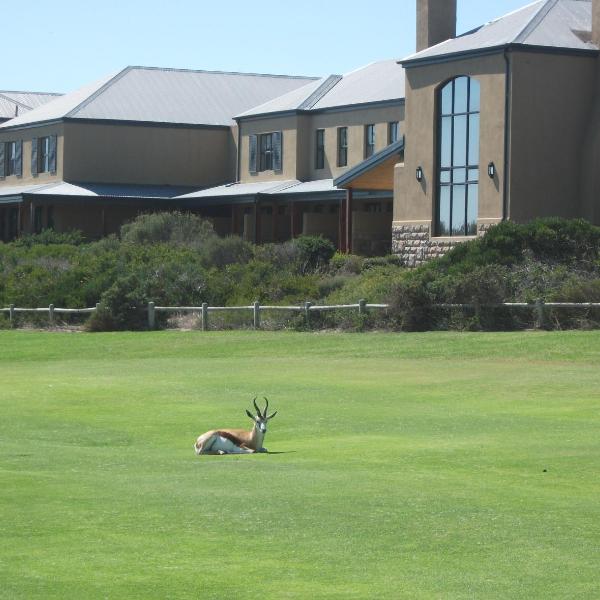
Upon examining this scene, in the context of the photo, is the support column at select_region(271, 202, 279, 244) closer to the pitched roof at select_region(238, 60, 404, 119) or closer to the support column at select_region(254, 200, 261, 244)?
the support column at select_region(254, 200, 261, 244)

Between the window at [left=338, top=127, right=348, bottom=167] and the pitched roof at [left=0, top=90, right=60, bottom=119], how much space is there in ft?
94.0

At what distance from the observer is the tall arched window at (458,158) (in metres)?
44.5

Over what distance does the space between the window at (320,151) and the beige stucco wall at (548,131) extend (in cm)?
1778

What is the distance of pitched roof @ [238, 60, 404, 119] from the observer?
57344 millimetres

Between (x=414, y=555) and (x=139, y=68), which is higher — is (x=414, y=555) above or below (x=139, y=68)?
below

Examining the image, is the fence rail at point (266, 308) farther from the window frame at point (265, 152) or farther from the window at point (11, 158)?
the window at point (11, 158)

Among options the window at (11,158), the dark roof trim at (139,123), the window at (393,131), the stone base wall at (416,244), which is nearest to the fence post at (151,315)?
the stone base wall at (416,244)

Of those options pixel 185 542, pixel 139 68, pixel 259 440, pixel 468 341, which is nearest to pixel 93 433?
pixel 259 440

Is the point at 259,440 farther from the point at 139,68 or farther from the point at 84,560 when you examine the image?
the point at 139,68

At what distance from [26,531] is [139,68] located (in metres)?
60.7

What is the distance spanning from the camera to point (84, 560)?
33.0 ft

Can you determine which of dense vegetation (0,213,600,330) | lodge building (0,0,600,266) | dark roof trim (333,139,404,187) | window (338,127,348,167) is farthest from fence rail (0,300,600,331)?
window (338,127,348,167)

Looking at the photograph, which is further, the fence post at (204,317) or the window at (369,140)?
the window at (369,140)

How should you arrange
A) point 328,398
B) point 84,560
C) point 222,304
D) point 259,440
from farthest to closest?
point 222,304 < point 328,398 < point 259,440 < point 84,560
